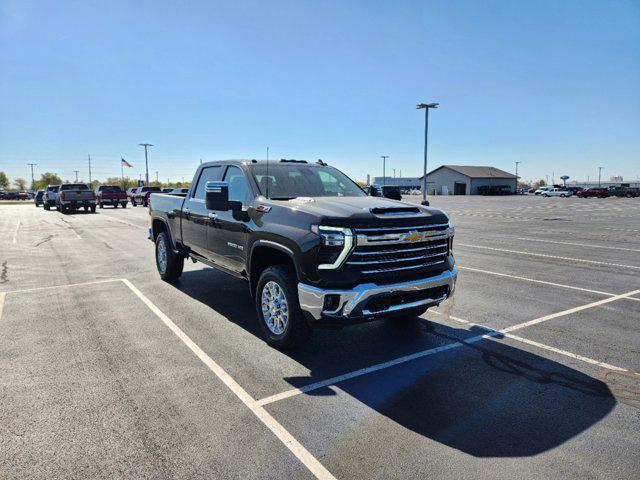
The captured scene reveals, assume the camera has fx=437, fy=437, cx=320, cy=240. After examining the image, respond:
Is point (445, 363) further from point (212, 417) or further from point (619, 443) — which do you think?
point (212, 417)

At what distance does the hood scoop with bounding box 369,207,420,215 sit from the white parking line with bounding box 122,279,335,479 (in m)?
2.06

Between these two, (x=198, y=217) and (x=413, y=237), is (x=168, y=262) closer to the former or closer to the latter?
(x=198, y=217)

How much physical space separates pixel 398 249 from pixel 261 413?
77.1 inches

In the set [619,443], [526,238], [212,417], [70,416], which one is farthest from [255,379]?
[526,238]

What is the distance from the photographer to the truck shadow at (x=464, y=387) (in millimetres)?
3160

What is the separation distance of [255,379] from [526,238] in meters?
13.5

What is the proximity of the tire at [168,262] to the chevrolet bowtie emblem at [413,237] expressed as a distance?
485 cm

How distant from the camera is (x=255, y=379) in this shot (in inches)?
157

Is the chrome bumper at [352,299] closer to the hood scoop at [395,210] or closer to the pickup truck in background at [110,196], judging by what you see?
the hood scoop at [395,210]

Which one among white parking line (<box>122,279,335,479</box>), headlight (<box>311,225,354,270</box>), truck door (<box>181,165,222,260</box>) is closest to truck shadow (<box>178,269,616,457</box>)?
white parking line (<box>122,279,335,479</box>)

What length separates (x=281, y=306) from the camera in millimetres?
4566

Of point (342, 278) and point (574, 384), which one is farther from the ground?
point (342, 278)

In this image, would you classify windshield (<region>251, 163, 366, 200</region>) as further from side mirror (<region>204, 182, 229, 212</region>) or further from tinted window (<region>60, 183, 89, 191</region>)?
tinted window (<region>60, 183, 89, 191</region>)

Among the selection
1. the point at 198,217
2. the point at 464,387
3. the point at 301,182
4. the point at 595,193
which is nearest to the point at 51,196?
the point at 198,217
